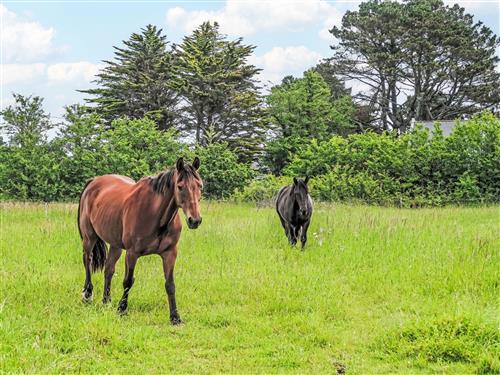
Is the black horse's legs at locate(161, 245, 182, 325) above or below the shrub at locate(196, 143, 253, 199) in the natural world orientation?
below

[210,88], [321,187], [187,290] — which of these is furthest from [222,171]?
[187,290]

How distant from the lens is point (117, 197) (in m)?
6.00

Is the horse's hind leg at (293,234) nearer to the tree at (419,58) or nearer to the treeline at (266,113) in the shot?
the treeline at (266,113)

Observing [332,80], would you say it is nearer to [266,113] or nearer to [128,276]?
[266,113]

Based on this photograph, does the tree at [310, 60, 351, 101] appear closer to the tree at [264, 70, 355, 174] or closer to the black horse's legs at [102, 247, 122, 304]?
the tree at [264, 70, 355, 174]

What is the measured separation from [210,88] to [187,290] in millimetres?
28028

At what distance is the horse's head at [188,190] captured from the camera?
4.65 m

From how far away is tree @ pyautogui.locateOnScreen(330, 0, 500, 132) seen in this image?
33.3 meters

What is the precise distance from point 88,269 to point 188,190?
2259mm

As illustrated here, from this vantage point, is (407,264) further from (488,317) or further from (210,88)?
(210,88)

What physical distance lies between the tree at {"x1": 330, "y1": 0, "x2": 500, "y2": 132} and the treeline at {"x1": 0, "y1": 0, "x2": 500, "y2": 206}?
0.31 feet

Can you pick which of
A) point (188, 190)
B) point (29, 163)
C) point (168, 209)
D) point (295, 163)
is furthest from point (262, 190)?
point (188, 190)

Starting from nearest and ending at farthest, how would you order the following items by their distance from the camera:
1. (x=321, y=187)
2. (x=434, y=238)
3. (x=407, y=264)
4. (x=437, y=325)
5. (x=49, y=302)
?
(x=437, y=325) → (x=49, y=302) → (x=407, y=264) → (x=434, y=238) → (x=321, y=187)

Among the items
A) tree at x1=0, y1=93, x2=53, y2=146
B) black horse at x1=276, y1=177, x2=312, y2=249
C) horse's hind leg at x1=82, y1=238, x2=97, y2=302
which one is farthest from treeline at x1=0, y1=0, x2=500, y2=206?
horse's hind leg at x1=82, y1=238, x2=97, y2=302
